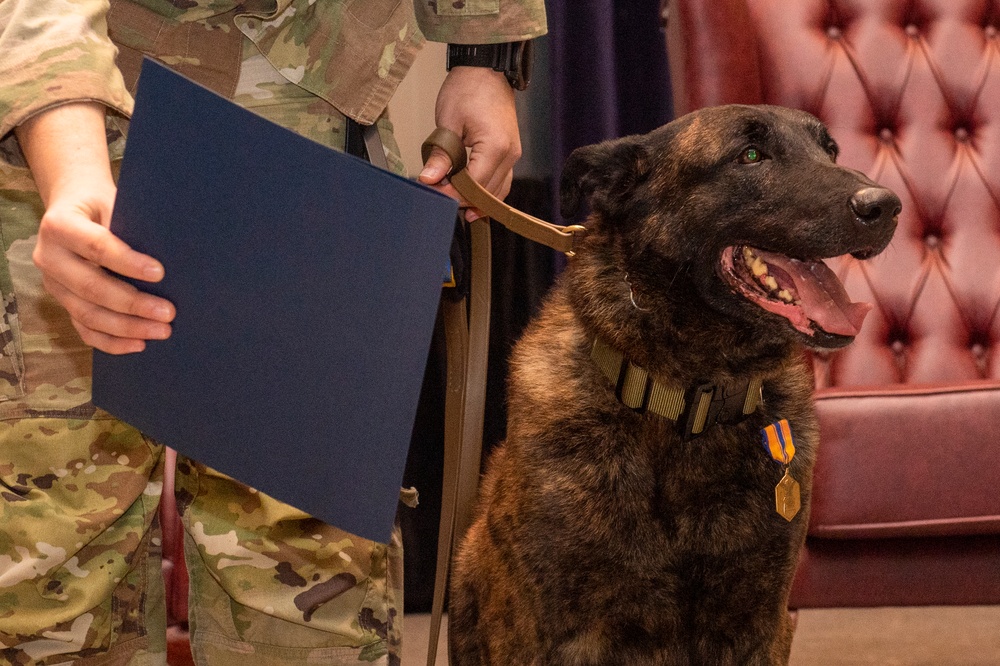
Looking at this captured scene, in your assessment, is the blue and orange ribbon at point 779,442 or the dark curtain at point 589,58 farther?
the dark curtain at point 589,58

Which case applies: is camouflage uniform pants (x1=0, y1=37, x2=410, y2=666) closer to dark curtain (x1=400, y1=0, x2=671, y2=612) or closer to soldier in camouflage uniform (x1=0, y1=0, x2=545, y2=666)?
soldier in camouflage uniform (x1=0, y1=0, x2=545, y2=666)

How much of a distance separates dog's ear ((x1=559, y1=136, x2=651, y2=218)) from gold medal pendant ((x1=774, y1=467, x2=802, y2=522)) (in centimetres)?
46

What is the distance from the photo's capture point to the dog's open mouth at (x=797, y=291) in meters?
1.20

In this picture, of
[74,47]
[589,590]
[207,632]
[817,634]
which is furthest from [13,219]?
[817,634]

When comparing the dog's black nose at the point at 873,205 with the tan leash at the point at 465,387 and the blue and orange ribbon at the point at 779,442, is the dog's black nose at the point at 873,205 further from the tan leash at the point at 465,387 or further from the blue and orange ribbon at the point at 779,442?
the tan leash at the point at 465,387

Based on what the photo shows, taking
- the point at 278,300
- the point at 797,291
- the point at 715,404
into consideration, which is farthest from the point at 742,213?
the point at 278,300

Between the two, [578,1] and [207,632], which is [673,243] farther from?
[578,1]

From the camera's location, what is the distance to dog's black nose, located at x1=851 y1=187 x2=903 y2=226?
1.20 metres

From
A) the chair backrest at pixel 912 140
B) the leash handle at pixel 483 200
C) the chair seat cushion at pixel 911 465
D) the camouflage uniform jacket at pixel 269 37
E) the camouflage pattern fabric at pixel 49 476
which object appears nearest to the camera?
the camouflage uniform jacket at pixel 269 37

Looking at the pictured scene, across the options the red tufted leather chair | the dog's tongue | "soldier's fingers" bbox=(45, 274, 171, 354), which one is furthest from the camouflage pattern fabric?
the red tufted leather chair

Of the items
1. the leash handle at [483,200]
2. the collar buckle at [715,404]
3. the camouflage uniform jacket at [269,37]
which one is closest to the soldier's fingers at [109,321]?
the camouflage uniform jacket at [269,37]

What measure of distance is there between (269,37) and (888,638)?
1982mm

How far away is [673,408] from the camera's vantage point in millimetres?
1236

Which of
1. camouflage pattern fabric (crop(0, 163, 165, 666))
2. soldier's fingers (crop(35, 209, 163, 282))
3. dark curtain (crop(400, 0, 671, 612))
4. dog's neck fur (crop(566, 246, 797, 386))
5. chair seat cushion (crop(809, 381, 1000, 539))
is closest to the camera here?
soldier's fingers (crop(35, 209, 163, 282))
